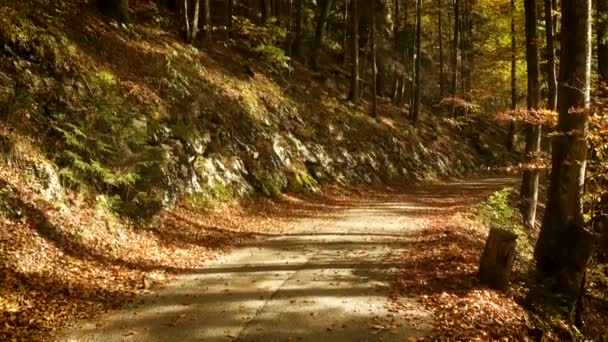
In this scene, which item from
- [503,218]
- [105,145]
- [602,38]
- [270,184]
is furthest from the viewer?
[270,184]

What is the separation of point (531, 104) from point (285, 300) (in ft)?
36.2

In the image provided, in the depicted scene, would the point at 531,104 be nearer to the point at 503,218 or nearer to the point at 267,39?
the point at 503,218

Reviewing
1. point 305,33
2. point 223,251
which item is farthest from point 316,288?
point 305,33

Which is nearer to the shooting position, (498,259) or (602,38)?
(498,259)

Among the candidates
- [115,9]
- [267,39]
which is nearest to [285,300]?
[115,9]

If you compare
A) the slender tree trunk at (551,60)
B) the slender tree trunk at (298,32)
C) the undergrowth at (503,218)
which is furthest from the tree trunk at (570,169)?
the slender tree trunk at (298,32)

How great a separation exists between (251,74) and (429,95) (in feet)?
81.8

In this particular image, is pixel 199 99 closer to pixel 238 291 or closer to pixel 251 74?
pixel 251 74

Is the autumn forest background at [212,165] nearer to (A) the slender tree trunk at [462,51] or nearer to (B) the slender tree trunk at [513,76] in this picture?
(B) the slender tree trunk at [513,76]

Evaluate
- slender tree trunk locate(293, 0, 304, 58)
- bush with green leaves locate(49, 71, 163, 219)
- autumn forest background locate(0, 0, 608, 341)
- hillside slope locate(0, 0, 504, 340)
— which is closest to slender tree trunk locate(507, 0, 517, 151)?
autumn forest background locate(0, 0, 608, 341)

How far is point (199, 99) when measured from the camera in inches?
730

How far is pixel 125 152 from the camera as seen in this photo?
518 inches

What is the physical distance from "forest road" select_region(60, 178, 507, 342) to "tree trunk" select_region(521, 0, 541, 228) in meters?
5.05

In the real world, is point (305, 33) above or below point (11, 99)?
above
